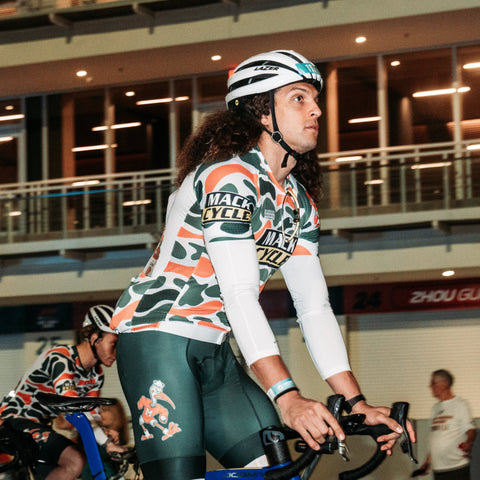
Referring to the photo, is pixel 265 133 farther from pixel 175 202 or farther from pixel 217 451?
pixel 217 451

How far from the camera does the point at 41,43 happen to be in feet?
62.4

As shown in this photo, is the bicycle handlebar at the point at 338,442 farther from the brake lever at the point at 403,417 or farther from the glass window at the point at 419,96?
the glass window at the point at 419,96

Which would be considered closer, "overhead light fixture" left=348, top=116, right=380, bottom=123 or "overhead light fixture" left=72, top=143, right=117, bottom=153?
"overhead light fixture" left=348, top=116, right=380, bottom=123

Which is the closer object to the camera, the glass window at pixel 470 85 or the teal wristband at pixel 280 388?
the teal wristband at pixel 280 388

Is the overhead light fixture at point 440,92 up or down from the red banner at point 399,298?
up

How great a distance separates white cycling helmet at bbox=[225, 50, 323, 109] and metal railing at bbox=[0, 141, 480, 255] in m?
13.0

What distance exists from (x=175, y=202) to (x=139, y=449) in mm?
775

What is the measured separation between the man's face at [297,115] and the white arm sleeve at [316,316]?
16.5 inches

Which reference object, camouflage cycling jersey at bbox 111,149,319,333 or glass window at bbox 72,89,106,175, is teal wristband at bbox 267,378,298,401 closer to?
camouflage cycling jersey at bbox 111,149,319,333

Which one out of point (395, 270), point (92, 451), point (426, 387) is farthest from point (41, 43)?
point (92, 451)

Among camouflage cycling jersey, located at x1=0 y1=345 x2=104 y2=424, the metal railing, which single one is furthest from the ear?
the metal railing

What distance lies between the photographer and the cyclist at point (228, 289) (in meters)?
2.95

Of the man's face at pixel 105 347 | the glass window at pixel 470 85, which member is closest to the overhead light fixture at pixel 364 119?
the glass window at pixel 470 85

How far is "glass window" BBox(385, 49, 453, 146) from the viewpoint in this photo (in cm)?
1809
